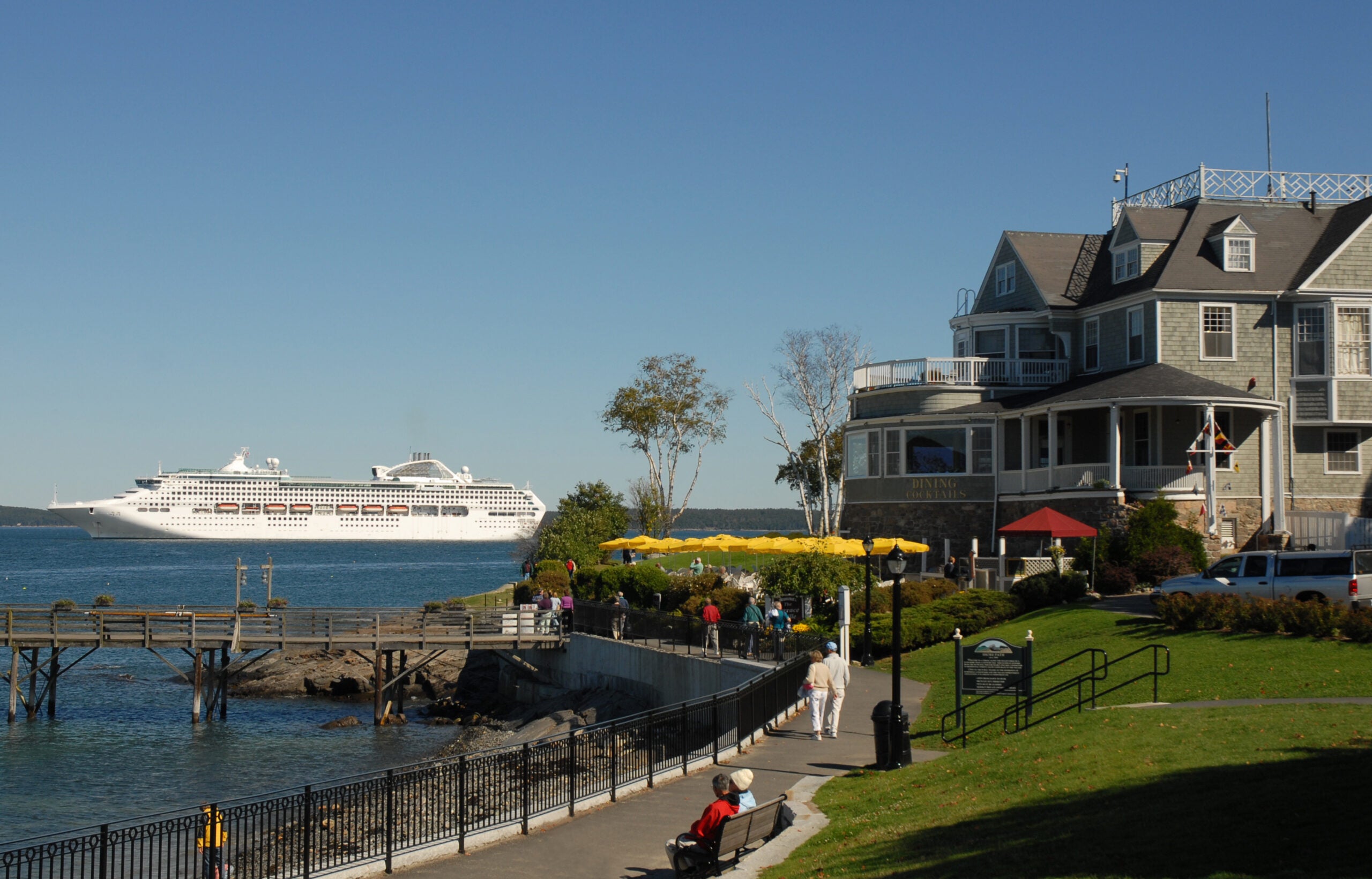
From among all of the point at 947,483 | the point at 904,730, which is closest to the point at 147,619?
the point at 947,483

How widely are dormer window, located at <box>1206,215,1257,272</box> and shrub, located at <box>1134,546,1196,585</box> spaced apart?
440 inches

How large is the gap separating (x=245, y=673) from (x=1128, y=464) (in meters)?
32.2

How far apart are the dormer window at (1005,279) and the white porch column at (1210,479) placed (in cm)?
1195

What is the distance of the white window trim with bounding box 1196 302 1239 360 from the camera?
1494 inches

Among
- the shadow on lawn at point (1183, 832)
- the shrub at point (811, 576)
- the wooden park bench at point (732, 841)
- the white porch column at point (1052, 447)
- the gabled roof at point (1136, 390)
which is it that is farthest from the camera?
the white porch column at point (1052, 447)

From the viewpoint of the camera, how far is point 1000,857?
10508 millimetres

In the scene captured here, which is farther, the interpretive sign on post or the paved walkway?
the interpretive sign on post

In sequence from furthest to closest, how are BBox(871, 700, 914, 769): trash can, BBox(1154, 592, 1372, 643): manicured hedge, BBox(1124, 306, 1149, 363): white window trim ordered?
BBox(1124, 306, 1149, 363): white window trim → BBox(1154, 592, 1372, 643): manicured hedge → BBox(871, 700, 914, 769): trash can

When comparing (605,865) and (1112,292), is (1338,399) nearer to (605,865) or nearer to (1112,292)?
(1112,292)

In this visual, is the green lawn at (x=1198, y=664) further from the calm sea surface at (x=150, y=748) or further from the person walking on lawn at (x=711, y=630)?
the calm sea surface at (x=150, y=748)

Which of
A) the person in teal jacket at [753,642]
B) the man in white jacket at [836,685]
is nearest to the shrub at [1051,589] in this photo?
the person in teal jacket at [753,642]

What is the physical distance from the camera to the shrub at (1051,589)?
101 ft

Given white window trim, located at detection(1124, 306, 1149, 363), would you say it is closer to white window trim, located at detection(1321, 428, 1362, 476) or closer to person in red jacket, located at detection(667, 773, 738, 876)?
white window trim, located at detection(1321, 428, 1362, 476)

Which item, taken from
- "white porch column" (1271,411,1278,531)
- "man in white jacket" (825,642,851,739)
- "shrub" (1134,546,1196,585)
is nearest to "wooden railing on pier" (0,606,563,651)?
"shrub" (1134,546,1196,585)
